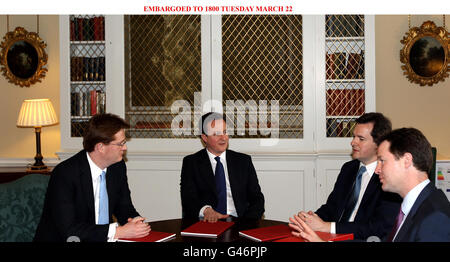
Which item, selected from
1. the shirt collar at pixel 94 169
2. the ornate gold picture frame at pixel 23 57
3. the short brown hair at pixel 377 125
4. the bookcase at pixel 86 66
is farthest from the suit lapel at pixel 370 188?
the ornate gold picture frame at pixel 23 57

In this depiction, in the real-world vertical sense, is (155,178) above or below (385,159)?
below

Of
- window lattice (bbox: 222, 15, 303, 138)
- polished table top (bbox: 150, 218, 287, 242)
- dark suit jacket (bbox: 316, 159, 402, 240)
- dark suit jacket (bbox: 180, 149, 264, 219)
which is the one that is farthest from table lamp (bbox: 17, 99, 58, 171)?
dark suit jacket (bbox: 316, 159, 402, 240)

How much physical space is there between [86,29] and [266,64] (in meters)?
1.69

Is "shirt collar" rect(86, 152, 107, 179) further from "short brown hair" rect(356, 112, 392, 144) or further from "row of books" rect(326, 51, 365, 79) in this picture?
"row of books" rect(326, 51, 365, 79)

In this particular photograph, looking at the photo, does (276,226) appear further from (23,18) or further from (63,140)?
(23,18)

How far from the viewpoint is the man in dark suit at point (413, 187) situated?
1704mm

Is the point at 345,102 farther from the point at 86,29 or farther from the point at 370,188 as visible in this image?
the point at 86,29

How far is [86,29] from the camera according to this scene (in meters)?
4.58

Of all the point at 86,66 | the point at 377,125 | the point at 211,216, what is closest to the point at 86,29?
the point at 86,66

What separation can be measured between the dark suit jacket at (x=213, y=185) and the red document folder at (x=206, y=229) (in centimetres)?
70

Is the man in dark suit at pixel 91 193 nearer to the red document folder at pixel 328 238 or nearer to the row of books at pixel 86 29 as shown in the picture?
the red document folder at pixel 328 238
